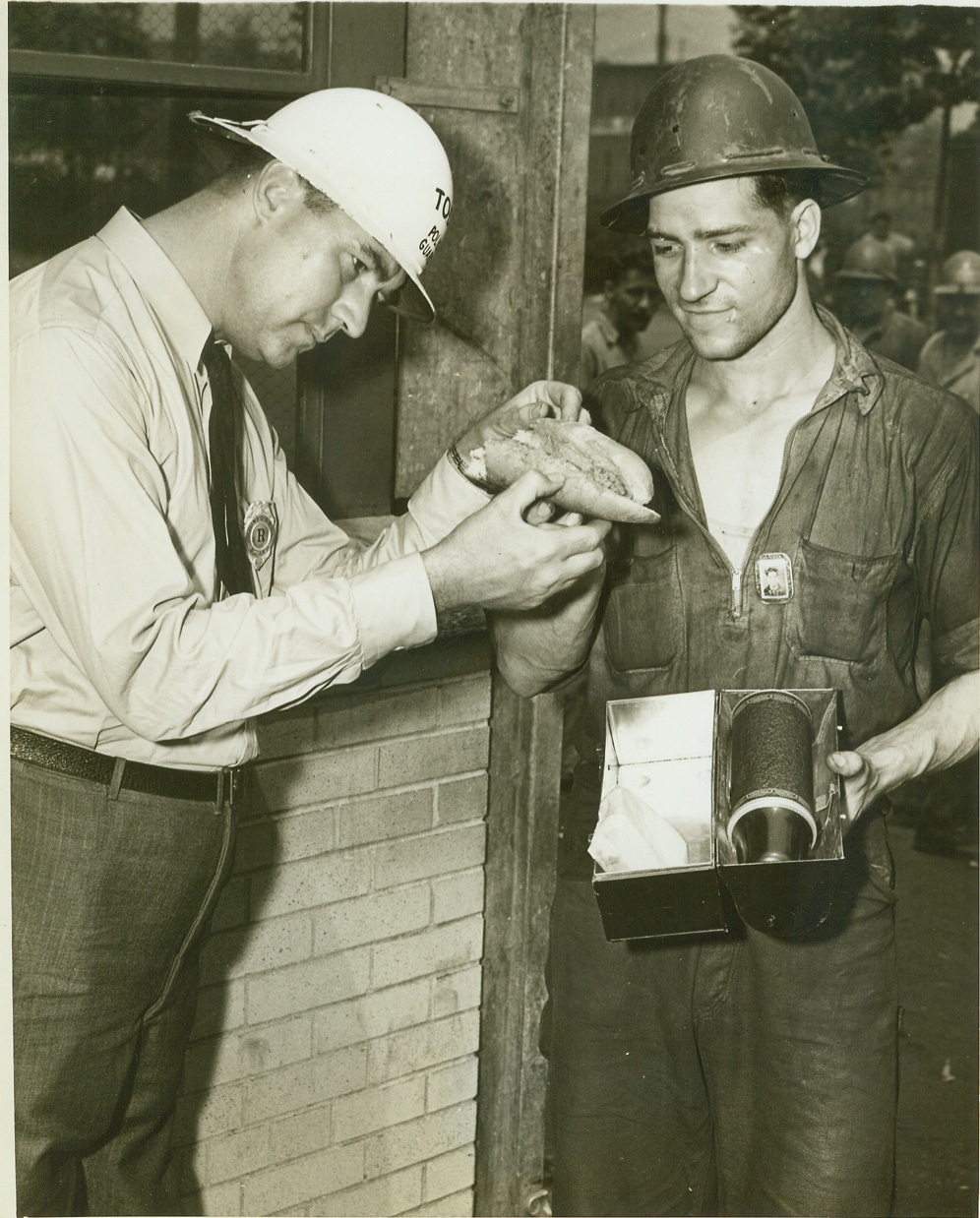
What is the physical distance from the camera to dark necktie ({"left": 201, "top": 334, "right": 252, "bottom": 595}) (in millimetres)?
2463

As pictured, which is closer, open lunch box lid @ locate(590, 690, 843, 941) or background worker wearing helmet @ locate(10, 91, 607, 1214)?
background worker wearing helmet @ locate(10, 91, 607, 1214)

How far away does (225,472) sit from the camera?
254 cm

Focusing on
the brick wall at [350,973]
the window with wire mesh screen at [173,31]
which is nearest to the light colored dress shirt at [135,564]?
the window with wire mesh screen at [173,31]

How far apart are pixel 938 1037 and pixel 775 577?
2.85 metres

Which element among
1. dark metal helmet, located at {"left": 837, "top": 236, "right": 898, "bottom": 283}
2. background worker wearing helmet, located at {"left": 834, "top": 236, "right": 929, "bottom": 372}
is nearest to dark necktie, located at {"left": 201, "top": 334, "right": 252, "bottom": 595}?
background worker wearing helmet, located at {"left": 834, "top": 236, "right": 929, "bottom": 372}

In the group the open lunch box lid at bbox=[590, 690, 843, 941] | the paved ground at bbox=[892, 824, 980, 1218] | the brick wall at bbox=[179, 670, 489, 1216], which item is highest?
the open lunch box lid at bbox=[590, 690, 843, 941]

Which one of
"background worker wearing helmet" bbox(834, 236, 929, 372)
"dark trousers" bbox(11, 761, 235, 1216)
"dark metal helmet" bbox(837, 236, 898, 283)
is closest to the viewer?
"dark trousers" bbox(11, 761, 235, 1216)

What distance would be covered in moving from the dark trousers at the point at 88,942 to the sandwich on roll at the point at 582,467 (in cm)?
88

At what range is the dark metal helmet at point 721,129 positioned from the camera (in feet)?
8.19

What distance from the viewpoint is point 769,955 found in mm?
2639

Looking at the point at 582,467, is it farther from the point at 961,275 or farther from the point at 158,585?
the point at 961,275

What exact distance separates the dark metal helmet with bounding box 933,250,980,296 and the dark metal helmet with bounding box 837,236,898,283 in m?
0.43

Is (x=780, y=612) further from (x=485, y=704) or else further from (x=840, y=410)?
(x=485, y=704)

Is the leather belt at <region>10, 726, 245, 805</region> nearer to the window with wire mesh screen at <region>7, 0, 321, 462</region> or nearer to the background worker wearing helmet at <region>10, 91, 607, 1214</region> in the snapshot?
the background worker wearing helmet at <region>10, 91, 607, 1214</region>
